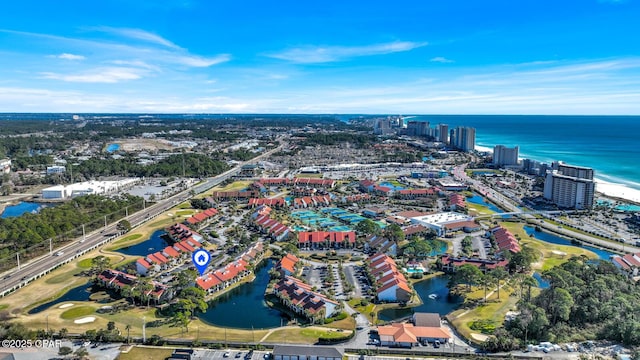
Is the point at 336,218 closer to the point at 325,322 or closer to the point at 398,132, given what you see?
the point at 325,322

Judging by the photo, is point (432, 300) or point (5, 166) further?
point (5, 166)

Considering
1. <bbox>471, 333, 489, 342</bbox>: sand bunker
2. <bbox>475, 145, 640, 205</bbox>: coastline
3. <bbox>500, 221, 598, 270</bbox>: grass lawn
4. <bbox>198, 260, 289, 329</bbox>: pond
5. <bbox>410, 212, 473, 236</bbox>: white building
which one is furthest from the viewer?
<bbox>475, 145, 640, 205</bbox>: coastline

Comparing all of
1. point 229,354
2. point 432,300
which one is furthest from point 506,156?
point 229,354

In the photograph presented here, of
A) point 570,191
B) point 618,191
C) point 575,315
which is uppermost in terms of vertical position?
point 570,191

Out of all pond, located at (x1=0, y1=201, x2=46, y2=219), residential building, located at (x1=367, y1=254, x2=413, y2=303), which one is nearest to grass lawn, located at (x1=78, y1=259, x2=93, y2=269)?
pond, located at (x1=0, y1=201, x2=46, y2=219)

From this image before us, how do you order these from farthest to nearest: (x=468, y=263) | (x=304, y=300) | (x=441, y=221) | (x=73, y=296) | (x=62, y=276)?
1. (x=441, y=221)
2. (x=468, y=263)
3. (x=62, y=276)
4. (x=73, y=296)
5. (x=304, y=300)

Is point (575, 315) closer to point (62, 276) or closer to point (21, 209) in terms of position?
point (62, 276)

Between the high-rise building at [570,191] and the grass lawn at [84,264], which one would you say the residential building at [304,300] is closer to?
the grass lawn at [84,264]

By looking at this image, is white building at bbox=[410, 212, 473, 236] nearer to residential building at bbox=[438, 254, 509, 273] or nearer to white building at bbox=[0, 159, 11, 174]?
residential building at bbox=[438, 254, 509, 273]

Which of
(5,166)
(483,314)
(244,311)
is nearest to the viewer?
(483,314)
